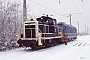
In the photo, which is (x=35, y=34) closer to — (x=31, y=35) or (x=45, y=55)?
(x=31, y=35)

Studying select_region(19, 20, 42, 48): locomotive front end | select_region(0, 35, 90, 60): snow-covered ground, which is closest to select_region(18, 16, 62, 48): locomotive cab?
select_region(19, 20, 42, 48): locomotive front end

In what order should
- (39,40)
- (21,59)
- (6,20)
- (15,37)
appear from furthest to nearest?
(15,37) < (6,20) < (39,40) < (21,59)

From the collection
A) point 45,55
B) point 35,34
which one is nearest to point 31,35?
point 35,34

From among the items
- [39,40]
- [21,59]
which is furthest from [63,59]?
[39,40]

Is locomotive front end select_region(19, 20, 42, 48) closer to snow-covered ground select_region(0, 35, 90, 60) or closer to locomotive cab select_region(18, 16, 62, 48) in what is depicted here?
locomotive cab select_region(18, 16, 62, 48)

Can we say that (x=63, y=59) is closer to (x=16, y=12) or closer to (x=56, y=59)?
(x=56, y=59)

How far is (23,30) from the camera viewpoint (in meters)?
15.4

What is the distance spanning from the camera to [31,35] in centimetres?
1494

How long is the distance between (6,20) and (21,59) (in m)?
6.25

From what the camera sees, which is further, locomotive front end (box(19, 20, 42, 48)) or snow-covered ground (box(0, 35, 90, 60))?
locomotive front end (box(19, 20, 42, 48))

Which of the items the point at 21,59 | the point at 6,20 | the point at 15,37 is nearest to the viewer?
the point at 21,59

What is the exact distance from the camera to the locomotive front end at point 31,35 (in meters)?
14.1

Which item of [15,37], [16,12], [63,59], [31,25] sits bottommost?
[63,59]

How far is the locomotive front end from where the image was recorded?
14.1m
